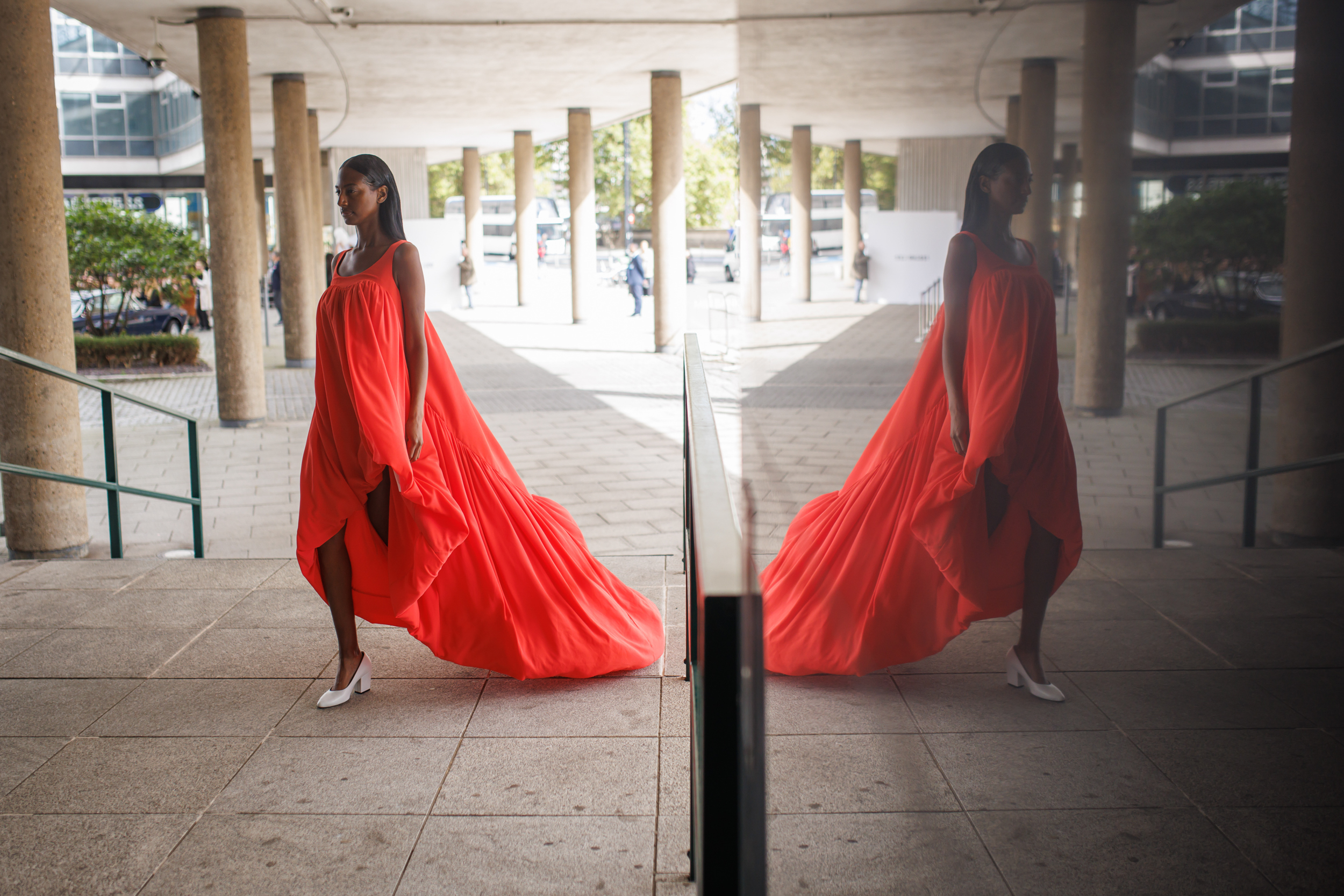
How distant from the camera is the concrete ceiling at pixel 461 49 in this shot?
473 inches

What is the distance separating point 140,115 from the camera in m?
35.4

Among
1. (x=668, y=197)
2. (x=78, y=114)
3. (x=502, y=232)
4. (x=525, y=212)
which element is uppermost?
(x=78, y=114)

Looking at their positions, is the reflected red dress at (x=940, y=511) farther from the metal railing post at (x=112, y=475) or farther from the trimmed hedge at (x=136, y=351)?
the trimmed hedge at (x=136, y=351)

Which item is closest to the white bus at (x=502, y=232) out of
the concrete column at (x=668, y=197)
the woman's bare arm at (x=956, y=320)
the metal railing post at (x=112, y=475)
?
the concrete column at (x=668, y=197)

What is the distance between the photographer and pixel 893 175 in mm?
1239

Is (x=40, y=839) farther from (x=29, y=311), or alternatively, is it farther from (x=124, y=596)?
(x=29, y=311)

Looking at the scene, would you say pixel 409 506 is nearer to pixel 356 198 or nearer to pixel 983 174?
pixel 356 198

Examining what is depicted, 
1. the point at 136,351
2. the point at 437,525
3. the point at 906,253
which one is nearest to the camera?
the point at 906,253

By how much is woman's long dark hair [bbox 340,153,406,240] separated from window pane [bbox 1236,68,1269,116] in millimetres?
2611

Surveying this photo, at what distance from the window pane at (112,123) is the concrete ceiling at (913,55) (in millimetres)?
39251

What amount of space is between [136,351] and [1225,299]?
17.1 meters

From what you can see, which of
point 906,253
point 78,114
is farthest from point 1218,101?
point 78,114

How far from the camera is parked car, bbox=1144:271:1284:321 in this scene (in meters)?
0.91

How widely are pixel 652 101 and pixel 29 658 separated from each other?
42.7ft
